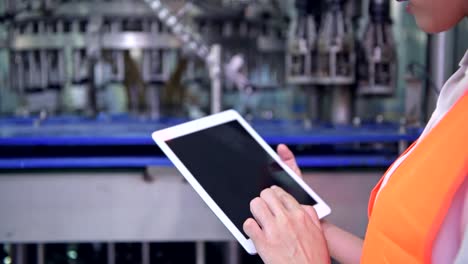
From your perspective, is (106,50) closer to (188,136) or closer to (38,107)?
(38,107)

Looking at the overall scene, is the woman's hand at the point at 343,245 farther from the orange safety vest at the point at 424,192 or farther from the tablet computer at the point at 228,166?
the orange safety vest at the point at 424,192

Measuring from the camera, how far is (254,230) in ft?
2.14

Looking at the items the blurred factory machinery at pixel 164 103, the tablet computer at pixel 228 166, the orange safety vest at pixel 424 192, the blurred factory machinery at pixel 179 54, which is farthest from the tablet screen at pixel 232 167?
the blurred factory machinery at pixel 179 54

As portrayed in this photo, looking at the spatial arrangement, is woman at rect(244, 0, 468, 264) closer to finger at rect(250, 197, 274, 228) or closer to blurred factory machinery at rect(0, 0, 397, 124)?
finger at rect(250, 197, 274, 228)

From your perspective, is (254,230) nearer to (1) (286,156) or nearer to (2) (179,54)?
(1) (286,156)

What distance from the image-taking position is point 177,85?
7.09ft

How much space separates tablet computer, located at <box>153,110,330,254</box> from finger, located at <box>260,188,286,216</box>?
6 centimetres

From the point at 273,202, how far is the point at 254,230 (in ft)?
0.14

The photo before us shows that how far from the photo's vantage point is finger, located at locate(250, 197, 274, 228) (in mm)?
653

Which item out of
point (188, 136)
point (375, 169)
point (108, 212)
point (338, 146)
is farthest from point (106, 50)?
point (188, 136)

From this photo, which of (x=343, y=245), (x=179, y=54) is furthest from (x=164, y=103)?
(x=343, y=245)

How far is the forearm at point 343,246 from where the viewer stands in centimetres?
85

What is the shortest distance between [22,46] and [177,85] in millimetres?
603

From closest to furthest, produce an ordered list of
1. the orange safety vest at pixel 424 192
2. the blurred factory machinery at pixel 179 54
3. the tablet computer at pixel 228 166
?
the orange safety vest at pixel 424 192, the tablet computer at pixel 228 166, the blurred factory machinery at pixel 179 54
